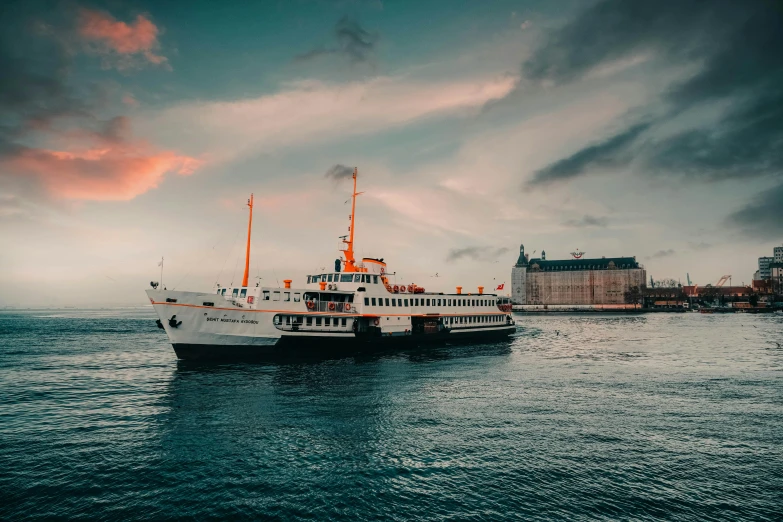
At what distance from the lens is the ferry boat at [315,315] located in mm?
39531

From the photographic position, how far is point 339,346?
47.6 metres

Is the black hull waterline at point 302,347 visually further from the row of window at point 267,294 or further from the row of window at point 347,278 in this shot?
the row of window at point 347,278

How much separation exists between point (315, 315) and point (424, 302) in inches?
697

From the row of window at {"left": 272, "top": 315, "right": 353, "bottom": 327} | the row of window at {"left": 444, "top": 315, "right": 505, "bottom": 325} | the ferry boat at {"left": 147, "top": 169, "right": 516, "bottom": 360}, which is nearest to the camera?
the ferry boat at {"left": 147, "top": 169, "right": 516, "bottom": 360}

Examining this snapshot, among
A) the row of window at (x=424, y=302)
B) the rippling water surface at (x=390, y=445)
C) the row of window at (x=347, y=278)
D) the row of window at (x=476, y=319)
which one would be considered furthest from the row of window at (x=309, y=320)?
the row of window at (x=476, y=319)

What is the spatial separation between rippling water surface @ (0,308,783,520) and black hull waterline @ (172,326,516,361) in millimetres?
3334

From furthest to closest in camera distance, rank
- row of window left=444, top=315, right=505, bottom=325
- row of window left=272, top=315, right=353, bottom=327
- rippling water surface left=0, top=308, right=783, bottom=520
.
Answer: row of window left=444, top=315, right=505, bottom=325 < row of window left=272, top=315, right=353, bottom=327 < rippling water surface left=0, top=308, right=783, bottom=520

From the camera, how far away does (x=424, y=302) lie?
58781 mm

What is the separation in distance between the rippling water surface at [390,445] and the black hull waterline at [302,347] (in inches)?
131

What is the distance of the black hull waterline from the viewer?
133ft

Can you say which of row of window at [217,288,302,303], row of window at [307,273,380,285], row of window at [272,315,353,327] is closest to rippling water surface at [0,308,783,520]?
row of window at [272,315,353,327]

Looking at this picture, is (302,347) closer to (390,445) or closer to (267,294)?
(267,294)

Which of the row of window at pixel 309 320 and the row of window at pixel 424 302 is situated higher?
the row of window at pixel 424 302

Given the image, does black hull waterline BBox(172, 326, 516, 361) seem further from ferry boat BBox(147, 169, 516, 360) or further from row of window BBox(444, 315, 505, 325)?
row of window BBox(444, 315, 505, 325)
